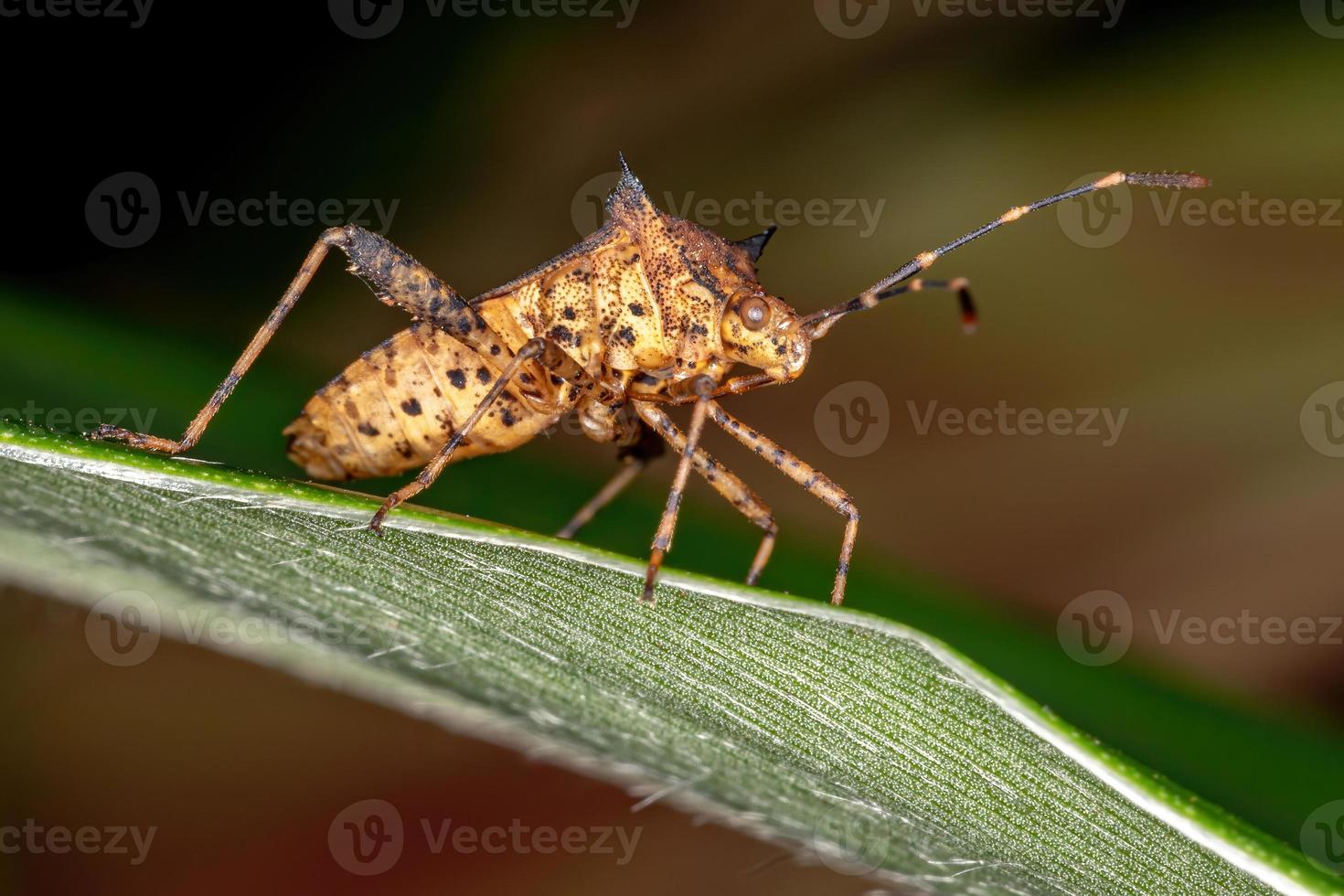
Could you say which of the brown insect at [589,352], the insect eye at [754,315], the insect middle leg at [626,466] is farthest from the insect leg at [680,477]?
the insect middle leg at [626,466]

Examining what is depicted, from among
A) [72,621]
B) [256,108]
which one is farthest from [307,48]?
[72,621]

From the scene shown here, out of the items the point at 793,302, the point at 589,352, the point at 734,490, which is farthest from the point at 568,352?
the point at 793,302

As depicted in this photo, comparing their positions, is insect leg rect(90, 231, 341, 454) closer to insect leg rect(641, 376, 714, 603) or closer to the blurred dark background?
the blurred dark background

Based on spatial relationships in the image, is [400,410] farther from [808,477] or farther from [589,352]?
[808,477]

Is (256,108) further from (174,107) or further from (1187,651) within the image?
(1187,651)

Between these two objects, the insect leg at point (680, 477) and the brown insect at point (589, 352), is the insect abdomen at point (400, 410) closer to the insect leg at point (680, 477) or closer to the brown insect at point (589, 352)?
the brown insect at point (589, 352)

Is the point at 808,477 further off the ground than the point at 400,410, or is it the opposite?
the point at 808,477

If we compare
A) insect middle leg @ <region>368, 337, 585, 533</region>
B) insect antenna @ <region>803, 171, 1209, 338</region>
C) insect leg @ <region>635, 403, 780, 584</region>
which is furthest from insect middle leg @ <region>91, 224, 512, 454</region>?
insect antenna @ <region>803, 171, 1209, 338</region>

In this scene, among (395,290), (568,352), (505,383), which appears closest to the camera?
(505,383)
